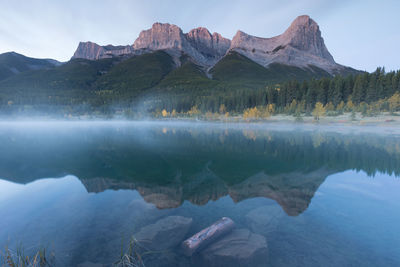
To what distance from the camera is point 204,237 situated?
8555 mm

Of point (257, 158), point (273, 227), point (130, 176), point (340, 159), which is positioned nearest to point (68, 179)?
point (130, 176)

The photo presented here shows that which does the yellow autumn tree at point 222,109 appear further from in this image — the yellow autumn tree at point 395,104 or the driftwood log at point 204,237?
the driftwood log at point 204,237

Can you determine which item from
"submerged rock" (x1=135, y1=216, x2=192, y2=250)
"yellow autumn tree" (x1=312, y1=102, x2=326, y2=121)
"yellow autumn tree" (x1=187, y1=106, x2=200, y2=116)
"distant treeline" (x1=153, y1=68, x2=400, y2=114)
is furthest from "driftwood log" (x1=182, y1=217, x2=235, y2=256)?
"yellow autumn tree" (x1=187, y1=106, x2=200, y2=116)

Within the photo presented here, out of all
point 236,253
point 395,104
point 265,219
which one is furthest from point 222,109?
point 236,253

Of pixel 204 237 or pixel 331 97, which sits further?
pixel 331 97

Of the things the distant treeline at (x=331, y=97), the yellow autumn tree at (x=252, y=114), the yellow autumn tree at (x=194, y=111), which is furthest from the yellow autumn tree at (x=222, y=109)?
the yellow autumn tree at (x=252, y=114)

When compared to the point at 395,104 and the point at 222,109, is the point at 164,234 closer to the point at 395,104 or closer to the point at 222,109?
the point at 395,104

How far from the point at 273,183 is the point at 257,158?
11.1m

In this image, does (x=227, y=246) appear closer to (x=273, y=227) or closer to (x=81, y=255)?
(x=273, y=227)

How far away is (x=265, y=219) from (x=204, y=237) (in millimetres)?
4520

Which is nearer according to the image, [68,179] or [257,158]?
[68,179]

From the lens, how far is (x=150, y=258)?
314 inches

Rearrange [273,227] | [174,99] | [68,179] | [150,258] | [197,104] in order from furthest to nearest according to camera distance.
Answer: [174,99] < [197,104] < [68,179] < [273,227] < [150,258]

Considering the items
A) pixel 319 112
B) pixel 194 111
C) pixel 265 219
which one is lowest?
pixel 265 219
